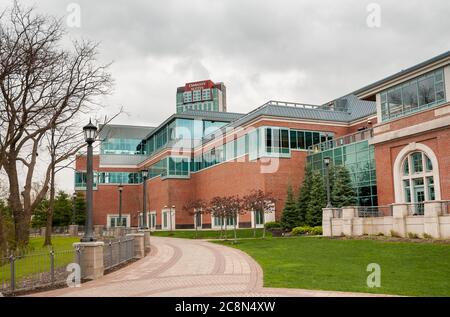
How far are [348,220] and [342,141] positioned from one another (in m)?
13.9

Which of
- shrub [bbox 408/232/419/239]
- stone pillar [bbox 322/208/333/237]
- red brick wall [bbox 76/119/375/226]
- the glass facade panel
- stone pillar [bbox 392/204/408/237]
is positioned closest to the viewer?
shrub [bbox 408/232/419/239]

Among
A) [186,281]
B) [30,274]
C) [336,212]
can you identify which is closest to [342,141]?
[336,212]

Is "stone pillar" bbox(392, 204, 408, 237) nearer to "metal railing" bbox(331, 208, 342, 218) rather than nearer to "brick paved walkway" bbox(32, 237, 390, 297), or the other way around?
"metal railing" bbox(331, 208, 342, 218)

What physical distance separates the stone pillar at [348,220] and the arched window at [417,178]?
13.4 feet

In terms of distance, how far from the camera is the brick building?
27.2m

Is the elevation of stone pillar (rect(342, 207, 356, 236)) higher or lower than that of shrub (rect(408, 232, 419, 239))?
higher

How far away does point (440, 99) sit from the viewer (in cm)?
2583

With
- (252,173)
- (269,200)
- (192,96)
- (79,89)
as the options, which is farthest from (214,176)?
(192,96)

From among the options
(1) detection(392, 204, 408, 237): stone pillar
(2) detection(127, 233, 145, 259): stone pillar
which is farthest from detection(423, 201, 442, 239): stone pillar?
(2) detection(127, 233, 145, 259): stone pillar

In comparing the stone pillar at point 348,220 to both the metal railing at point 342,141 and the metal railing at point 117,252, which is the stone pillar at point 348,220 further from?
the metal railing at point 117,252

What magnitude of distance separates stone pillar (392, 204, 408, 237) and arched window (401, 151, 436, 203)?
4.25 m

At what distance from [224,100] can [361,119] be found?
143 m
